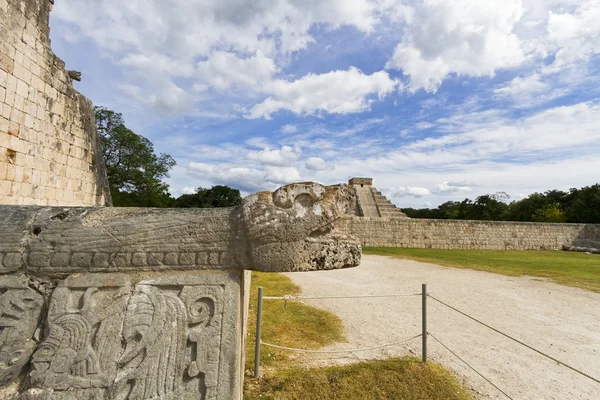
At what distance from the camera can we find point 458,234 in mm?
18812

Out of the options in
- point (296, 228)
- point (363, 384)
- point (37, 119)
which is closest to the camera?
point (296, 228)

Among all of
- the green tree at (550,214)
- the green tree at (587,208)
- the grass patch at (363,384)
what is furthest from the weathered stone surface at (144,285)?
the green tree at (550,214)

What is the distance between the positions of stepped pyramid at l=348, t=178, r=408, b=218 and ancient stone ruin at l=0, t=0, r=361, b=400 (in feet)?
65.3

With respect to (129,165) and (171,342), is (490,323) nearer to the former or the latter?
(171,342)

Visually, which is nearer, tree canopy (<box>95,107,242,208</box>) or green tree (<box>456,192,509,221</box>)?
tree canopy (<box>95,107,242,208</box>)

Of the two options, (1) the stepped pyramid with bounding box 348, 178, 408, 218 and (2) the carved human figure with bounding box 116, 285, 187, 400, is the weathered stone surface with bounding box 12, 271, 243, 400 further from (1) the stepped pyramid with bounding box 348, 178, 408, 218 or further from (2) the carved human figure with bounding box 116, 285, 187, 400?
(1) the stepped pyramid with bounding box 348, 178, 408, 218

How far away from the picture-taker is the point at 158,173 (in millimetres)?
22500

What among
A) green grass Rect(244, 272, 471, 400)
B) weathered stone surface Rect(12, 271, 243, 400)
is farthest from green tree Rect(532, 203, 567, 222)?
weathered stone surface Rect(12, 271, 243, 400)

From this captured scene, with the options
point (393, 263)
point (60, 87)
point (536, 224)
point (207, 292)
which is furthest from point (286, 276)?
point (536, 224)

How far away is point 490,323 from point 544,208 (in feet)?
119

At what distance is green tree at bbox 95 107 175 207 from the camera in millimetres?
18844

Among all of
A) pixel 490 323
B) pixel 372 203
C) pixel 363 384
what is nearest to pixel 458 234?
pixel 372 203

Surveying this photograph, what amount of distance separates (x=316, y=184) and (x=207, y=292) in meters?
0.83

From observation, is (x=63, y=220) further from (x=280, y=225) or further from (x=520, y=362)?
(x=520, y=362)
